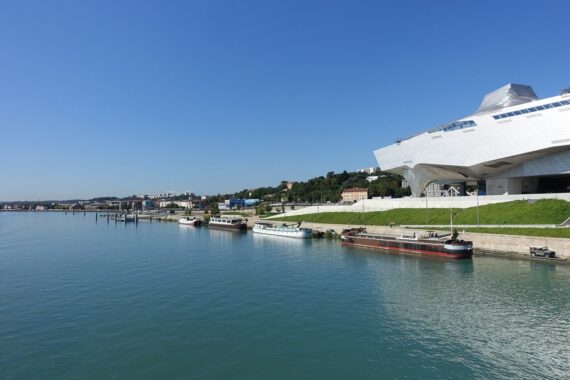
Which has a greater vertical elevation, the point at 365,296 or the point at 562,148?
the point at 562,148

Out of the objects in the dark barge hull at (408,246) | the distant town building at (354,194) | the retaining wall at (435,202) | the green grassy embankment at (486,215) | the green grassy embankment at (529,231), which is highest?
the distant town building at (354,194)

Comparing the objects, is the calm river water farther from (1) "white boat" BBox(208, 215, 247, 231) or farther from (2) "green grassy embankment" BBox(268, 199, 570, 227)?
(1) "white boat" BBox(208, 215, 247, 231)

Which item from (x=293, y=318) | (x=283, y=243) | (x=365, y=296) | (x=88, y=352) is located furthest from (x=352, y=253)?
(x=88, y=352)

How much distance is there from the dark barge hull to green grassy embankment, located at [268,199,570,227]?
7.85m

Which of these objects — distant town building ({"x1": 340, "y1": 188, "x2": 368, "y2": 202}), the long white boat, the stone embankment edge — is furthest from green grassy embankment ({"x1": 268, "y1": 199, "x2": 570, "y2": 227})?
distant town building ({"x1": 340, "y1": 188, "x2": 368, "y2": 202})

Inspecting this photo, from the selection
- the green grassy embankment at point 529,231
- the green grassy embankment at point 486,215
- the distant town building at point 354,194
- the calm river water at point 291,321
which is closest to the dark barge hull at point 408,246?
the calm river water at point 291,321

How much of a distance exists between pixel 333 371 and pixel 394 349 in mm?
3442

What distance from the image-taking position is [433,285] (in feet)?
92.3

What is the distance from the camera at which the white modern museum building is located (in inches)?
1921

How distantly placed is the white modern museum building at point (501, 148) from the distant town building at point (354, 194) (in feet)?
277

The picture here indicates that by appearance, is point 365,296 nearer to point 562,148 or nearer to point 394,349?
point 394,349

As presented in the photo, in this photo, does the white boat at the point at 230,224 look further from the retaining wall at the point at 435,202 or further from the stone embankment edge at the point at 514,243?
the stone embankment edge at the point at 514,243

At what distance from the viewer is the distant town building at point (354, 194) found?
507ft

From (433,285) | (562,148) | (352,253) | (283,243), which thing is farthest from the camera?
(283,243)
